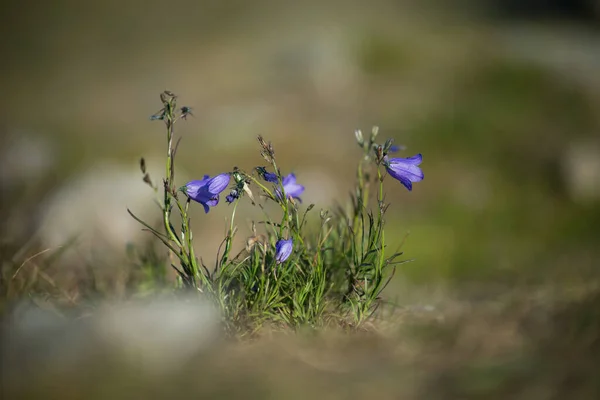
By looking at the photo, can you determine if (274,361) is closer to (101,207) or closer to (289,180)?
(289,180)

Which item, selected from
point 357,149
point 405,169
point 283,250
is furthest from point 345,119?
point 283,250

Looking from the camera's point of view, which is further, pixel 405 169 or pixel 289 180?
pixel 289 180

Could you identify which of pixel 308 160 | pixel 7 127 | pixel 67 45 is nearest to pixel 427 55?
pixel 308 160

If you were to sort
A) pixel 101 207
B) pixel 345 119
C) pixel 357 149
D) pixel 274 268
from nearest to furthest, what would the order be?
pixel 274 268
pixel 101 207
pixel 357 149
pixel 345 119

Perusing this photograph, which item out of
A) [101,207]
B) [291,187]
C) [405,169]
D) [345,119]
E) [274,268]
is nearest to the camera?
[274,268]

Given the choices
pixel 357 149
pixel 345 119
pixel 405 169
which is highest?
pixel 345 119

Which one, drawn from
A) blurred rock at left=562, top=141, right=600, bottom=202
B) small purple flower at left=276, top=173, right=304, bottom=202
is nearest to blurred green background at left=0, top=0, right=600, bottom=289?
blurred rock at left=562, top=141, right=600, bottom=202

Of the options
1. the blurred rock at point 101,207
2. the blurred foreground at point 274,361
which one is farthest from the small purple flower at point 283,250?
the blurred rock at point 101,207

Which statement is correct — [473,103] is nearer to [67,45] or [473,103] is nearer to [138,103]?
[138,103]
